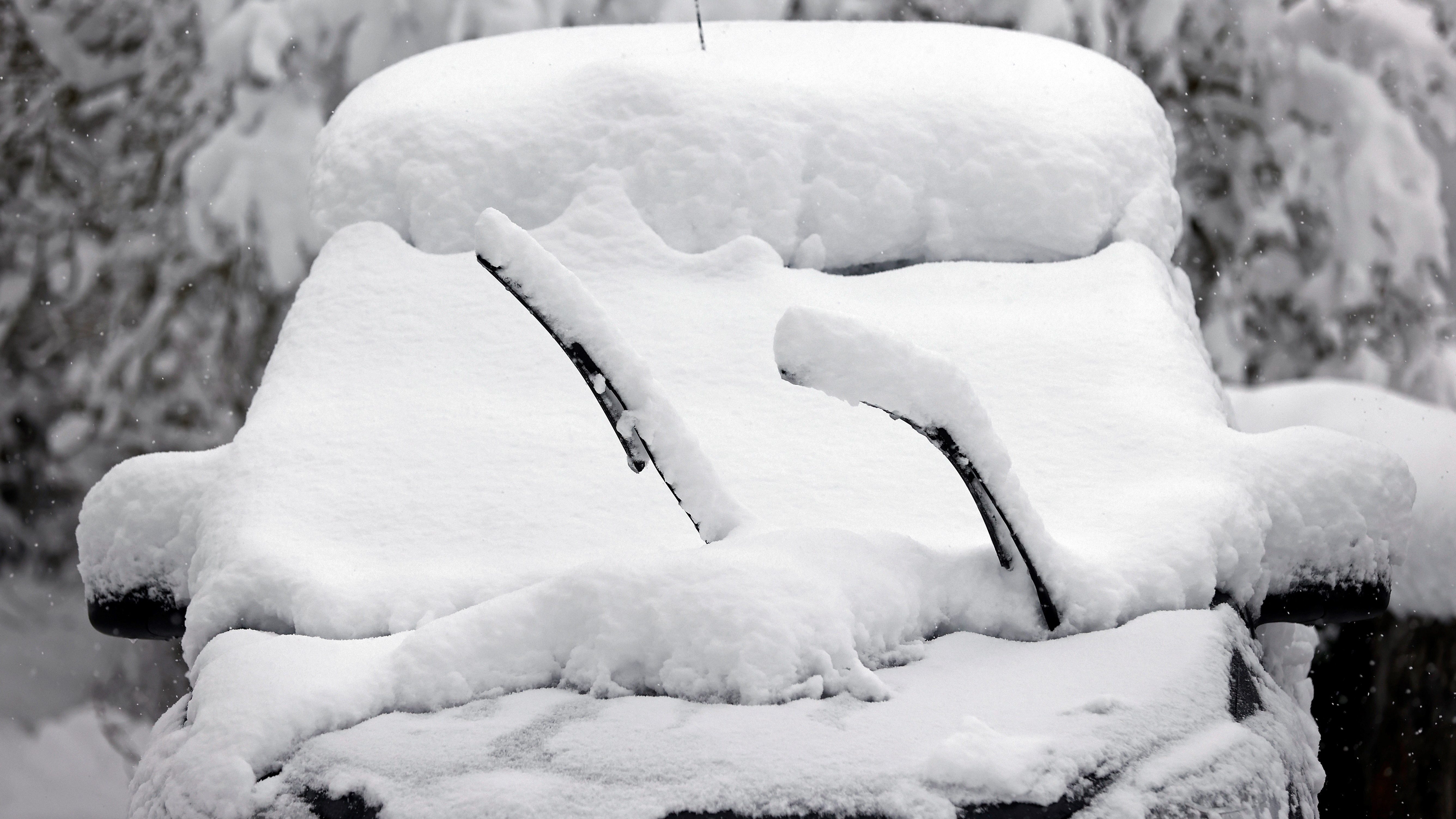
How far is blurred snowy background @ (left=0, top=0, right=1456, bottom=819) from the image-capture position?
226 inches

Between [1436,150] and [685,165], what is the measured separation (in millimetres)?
5491

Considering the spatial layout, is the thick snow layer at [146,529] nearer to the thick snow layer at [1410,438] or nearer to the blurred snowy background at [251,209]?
the thick snow layer at [1410,438]

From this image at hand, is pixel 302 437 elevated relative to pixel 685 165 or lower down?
lower down

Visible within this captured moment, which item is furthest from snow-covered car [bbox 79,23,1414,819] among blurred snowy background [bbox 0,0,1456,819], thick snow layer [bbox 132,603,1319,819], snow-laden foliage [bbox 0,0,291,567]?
snow-laden foliage [bbox 0,0,291,567]

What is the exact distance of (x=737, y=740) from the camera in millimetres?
1420

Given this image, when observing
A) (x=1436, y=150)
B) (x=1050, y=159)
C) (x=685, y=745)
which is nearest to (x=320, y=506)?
(x=685, y=745)

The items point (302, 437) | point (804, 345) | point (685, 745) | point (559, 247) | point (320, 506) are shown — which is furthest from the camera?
point (559, 247)

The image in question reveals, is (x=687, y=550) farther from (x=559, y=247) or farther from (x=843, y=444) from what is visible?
(x=559, y=247)

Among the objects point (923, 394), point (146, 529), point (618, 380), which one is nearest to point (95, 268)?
point (146, 529)

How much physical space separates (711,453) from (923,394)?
544 millimetres

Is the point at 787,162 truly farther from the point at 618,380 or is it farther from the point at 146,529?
the point at 146,529

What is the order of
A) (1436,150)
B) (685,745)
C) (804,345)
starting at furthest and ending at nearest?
(1436,150)
(804,345)
(685,745)

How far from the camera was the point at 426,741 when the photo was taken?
149cm

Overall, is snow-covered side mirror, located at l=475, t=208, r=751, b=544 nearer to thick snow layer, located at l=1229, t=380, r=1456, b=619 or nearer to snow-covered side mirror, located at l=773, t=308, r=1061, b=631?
snow-covered side mirror, located at l=773, t=308, r=1061, b=631
